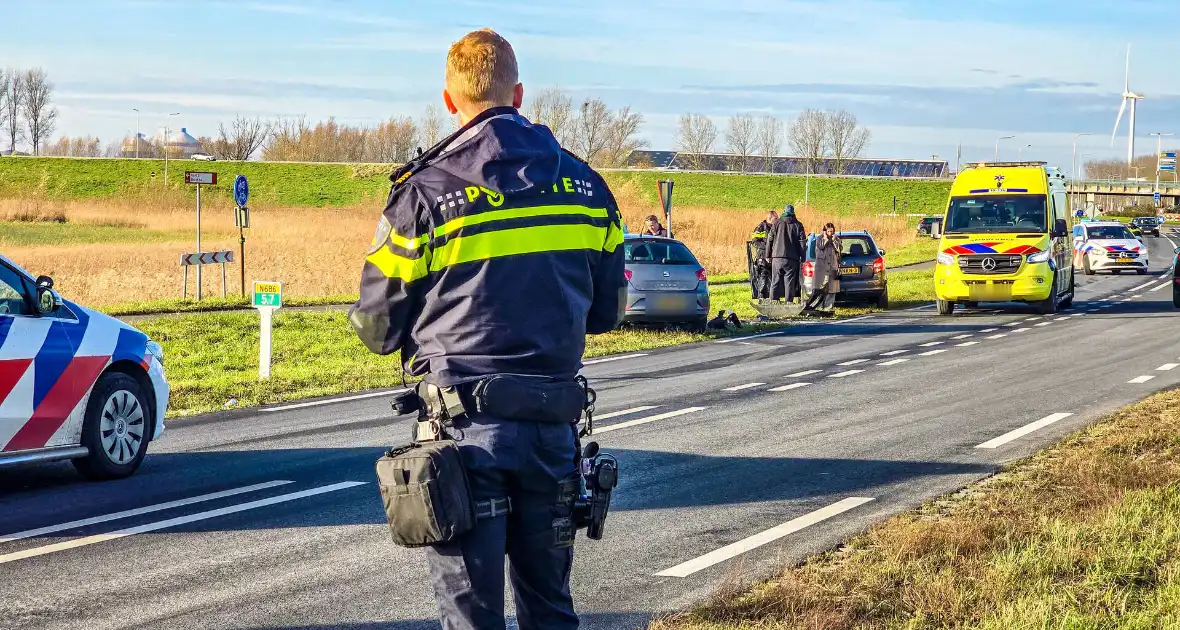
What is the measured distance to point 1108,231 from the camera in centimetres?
4431

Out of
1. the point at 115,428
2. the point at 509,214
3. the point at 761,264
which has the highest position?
the point at 509,214

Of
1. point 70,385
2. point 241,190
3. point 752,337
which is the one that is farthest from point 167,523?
point 241,190

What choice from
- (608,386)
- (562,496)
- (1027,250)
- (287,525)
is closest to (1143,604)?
(562,496)

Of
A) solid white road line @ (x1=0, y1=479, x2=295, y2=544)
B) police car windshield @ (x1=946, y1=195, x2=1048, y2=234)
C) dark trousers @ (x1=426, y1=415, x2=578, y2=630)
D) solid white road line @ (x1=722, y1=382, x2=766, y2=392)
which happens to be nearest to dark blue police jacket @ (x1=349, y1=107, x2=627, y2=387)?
dark trousers @ (x1=426, y1=415, x2=578, y2=630)

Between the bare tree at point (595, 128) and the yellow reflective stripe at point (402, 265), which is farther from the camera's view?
the bare tree at point (595, 128)

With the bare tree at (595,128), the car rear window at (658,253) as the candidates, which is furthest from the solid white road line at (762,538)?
the bare tree at (595,128)

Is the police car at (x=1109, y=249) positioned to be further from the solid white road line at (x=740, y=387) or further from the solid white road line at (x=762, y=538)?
the solid white road line at (x=762, y=538)

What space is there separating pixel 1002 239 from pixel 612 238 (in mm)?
21517

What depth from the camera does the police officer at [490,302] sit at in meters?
3.14

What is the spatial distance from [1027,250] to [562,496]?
21.9m

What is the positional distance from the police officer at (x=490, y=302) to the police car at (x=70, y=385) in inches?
213

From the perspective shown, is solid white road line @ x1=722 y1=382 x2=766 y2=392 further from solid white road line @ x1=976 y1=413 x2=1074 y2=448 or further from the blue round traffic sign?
the blue round traffic sign

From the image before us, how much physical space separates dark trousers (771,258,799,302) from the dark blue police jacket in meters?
21.0

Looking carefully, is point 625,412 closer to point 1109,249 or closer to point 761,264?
point 761,264
